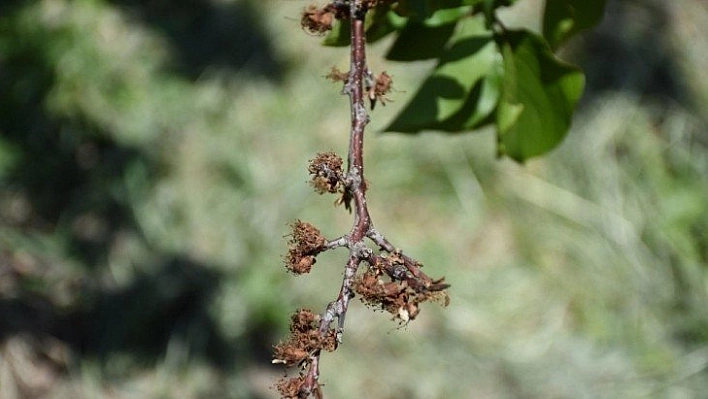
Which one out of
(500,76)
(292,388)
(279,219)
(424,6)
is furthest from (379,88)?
(279,219)

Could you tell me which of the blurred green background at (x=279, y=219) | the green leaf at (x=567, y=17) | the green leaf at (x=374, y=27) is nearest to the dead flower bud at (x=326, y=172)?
the green leaf at (x=374, y=27)

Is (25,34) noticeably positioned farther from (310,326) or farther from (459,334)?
(310,326)

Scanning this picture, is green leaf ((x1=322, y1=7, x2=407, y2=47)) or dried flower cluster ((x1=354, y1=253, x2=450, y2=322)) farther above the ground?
green leaf ((x1=322, y1=7, x2=407, y2=47))

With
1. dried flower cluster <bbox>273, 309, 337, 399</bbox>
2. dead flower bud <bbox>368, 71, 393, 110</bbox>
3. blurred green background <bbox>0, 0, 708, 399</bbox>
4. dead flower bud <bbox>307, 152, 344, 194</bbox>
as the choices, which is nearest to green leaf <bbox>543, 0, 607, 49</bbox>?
dead flower bud <bbox>368, 71, 393, 110</bbox>

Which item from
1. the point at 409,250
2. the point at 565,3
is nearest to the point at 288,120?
the point at 409,250

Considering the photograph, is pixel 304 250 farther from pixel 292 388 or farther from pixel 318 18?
pixel 318 18

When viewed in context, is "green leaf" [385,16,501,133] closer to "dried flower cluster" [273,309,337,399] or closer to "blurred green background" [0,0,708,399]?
"dried flower cluster" [273,309,337,399]
